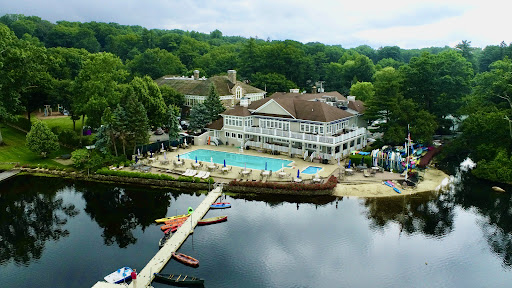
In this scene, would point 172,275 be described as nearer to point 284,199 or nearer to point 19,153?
point 284,199

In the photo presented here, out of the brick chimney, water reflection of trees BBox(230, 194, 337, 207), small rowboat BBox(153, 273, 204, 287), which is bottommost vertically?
small rowboat BBox(153, 273, 204, 287)

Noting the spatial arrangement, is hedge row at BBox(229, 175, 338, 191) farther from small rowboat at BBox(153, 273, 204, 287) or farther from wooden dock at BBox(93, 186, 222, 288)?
small rowboat at BBox(153, 273, 204, 287)

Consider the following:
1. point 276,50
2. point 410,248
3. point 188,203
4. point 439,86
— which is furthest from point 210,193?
point 276,50

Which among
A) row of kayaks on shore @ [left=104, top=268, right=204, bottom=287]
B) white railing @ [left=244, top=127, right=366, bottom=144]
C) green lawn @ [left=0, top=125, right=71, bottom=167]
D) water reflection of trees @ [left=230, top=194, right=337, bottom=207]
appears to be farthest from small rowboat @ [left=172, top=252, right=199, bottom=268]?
green lawn @ [left=0, top=125, right=71, bottom=167]

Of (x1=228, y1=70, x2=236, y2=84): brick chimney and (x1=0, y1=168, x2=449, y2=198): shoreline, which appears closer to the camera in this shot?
(x1=0, y1=168, x2=449, y2=198): shoreline

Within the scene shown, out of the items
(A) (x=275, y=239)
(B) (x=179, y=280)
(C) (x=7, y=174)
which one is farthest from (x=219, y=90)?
(B) (x=179, y=280)

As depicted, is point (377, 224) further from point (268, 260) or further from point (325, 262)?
point (268, 260)
